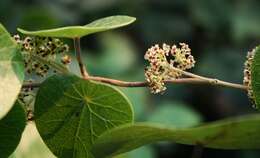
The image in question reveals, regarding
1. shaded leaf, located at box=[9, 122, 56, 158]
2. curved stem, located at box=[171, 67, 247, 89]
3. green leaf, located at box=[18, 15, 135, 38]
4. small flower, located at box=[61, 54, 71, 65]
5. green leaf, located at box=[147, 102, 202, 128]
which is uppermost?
green leaf, located at box=[18, 15, 135, 38]

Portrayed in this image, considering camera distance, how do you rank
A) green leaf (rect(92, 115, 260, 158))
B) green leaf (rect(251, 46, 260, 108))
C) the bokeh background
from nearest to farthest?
1. green leaf (rect(92, 115, 260, 158))
2. green leaf (rect(251, 46, 260, 108))
3. the bokeh background

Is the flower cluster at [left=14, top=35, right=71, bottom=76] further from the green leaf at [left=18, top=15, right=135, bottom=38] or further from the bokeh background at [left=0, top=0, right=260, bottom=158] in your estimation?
the bokeh background at [left=0, top=0, right=260, bottom=158]

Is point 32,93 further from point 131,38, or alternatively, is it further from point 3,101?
point 131,38

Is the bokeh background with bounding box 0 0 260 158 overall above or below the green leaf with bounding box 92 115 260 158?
below

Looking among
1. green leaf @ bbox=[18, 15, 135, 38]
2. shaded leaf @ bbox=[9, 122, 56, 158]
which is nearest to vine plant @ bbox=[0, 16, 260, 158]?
green leaf @ bbox=[18, 15, 135, 38]

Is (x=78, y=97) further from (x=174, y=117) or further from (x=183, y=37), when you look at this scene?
(x=183, y=37)

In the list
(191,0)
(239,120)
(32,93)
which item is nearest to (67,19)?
(191,0)

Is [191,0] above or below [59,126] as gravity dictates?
below
